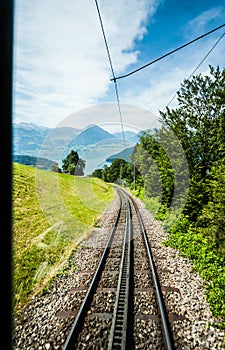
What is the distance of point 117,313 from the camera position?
417 centimetres

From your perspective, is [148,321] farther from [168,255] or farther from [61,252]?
[61,252]

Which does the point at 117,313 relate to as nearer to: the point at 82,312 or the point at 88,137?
the point at 82,312

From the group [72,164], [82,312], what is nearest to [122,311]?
[82,312]

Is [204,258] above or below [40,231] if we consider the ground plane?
below

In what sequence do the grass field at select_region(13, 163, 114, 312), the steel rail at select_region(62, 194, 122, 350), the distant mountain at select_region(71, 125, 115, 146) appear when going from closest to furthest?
the steel rail at select_region(62, 194, 122, 350)
the grass field at select_region(13, 163, 114, 312)
the distant mountain at select_region(71, 125, 115, 146)

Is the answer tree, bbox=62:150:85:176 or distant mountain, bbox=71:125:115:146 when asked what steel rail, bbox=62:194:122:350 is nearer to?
distant mountain, bbox=71:125:115:146

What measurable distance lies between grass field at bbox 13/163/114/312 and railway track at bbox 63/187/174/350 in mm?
1455

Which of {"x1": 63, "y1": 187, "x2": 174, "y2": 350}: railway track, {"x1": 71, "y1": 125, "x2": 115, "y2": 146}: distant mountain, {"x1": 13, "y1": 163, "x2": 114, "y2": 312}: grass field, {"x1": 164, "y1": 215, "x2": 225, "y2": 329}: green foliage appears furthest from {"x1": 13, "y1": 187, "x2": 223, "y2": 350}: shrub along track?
{"x1": 71, "y1": 125, "x2": 115, "y2": 146}: distant mountain

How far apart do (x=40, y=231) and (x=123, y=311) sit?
591 cm

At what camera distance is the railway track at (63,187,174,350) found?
137 inches

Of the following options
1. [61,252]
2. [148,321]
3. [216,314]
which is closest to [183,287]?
[216,314]

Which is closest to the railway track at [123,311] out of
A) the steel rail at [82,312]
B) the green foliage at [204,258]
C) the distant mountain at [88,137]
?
the steel rail at [82,312]

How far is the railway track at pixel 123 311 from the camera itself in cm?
348

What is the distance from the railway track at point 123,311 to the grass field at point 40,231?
1.46m
